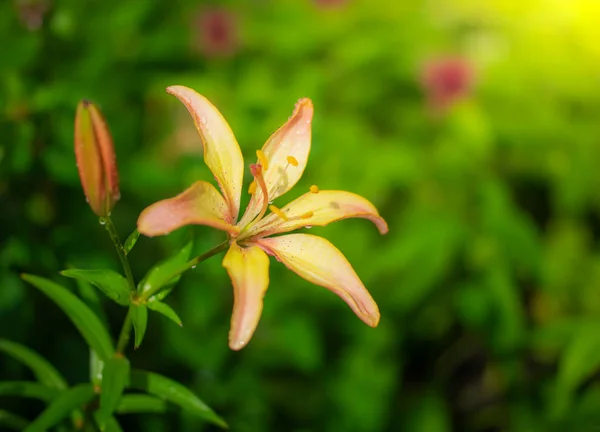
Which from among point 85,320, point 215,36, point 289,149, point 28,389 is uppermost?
point 215,36

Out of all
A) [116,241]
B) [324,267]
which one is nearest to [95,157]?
[116,241]

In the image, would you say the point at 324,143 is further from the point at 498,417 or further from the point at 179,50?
the point at 498,417

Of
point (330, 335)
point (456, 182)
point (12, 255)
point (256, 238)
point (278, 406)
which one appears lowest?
point (278, 406)

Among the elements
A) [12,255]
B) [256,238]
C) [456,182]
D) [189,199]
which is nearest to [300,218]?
[256,238]

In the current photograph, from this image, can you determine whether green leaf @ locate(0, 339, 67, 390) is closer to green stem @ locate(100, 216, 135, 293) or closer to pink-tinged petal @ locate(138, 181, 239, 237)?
green stem @ locate(100, 216, 135, 293)

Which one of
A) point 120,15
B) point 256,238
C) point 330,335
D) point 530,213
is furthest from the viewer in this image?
point 530,213

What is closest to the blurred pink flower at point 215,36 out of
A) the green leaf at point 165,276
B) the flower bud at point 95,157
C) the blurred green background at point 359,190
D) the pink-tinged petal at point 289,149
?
the blurred green background at point 359,190

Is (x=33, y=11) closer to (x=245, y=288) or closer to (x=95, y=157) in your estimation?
(x=95, y=157)
